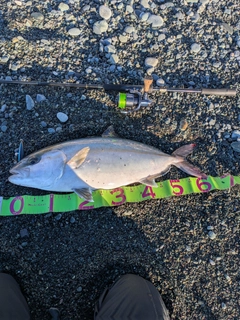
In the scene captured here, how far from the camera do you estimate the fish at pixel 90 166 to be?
2939 mm

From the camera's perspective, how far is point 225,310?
312cm

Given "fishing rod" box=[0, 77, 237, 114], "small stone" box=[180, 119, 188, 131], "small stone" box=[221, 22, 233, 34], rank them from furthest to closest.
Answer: "small stone" box=[221, 22, 233, 34] < "small stone" box=[180, 119, 188, 131] < "fishing rod" box=[0, 77, 237, 114]

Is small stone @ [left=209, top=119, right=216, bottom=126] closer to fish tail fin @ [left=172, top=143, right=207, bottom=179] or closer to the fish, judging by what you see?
fish tail fin @ [left=172, top=143, right=207, bottom=179]

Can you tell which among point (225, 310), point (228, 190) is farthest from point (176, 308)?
point (228, 190)

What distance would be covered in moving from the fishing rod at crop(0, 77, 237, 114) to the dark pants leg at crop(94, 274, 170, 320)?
1853mm

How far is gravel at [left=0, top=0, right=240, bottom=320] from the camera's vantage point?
121 inches

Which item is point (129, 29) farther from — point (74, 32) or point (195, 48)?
point (195, 48)

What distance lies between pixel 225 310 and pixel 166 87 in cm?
258

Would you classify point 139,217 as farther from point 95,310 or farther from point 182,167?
point 95,310

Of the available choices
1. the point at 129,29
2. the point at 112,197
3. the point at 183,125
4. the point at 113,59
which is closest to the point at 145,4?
the point at 129,29

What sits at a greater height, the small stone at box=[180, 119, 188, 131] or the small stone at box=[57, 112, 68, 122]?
the small stone at box=[57, 112, 68, 122]

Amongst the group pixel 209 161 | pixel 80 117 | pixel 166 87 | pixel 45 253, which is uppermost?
pixel 166 87

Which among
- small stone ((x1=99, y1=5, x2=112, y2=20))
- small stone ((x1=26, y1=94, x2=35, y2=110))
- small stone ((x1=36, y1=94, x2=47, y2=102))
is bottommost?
small stone ((x1=26, y1=94, x2=35, y2=110))

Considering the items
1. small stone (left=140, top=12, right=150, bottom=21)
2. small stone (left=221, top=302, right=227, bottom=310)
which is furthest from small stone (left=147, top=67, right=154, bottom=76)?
small stone (left=221, top=302, right=227, bottom=310)
